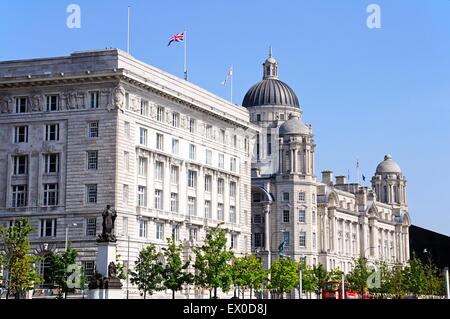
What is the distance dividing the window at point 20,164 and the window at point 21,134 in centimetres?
187

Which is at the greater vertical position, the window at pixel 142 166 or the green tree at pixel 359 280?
the window at pixel 142 166

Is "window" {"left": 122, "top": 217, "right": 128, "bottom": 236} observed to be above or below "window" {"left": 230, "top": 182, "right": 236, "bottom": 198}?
below

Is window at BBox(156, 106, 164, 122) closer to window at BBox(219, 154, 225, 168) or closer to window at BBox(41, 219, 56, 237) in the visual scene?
window at BBox(219, 154, 225, 168)

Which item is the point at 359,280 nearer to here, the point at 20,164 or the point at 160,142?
the point at 160,142

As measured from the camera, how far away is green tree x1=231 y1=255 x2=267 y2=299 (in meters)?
107

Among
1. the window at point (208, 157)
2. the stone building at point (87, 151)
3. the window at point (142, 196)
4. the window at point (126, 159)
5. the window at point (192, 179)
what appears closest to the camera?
the stone building at point (87, 151)

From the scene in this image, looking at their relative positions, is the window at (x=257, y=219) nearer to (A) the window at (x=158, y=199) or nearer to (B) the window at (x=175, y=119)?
(B) the window at (x=175, y=119)

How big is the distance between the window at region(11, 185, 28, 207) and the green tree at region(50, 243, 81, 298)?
11.4 meters

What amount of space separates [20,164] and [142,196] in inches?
573

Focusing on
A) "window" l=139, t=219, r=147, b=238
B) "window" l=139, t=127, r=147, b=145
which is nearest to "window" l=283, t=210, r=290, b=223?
"window" l=139, t=127, r=147, b=145

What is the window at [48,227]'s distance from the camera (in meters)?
97.1

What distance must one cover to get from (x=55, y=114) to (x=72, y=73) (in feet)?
17.4

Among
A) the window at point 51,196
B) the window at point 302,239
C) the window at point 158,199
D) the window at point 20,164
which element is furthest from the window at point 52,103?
the window at point 302,239

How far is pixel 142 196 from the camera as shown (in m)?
101
